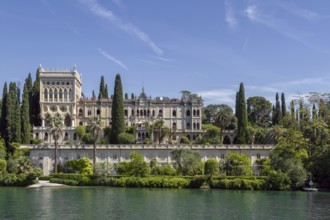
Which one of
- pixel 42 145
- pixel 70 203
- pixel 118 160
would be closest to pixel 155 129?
pixel 118 160

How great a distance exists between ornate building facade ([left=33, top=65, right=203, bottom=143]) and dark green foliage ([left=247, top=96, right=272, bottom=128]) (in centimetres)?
1855

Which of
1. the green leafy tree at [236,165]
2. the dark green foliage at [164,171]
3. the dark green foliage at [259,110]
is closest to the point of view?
the green leafy tree at [236,165]

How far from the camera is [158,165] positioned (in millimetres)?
78062

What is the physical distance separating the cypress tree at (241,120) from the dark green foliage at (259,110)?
26.6 meters

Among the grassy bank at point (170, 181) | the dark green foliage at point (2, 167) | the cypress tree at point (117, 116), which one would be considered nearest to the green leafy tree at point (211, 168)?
the grassy bank at point (170, 181)

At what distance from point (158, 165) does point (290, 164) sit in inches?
831

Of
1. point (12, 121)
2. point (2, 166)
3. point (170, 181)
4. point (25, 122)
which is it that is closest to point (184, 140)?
point (170, 181)

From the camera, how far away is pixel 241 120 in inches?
3529

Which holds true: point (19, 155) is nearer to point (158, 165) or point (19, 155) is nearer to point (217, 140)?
point (158, 165)

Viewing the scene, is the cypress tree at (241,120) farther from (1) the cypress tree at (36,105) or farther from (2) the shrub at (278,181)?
(1) the cypress tree at (36,105)

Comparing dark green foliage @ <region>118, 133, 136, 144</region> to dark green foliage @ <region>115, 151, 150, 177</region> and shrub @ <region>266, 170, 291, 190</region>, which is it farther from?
shrub @ <region>266, 170, 291, 190</region>

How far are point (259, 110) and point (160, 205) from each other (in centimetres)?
7663

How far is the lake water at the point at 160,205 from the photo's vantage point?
41344mm

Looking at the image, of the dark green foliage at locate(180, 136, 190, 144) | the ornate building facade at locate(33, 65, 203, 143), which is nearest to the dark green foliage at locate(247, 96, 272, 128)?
the ornate building facade at locate(33, 65, 203, 143)
